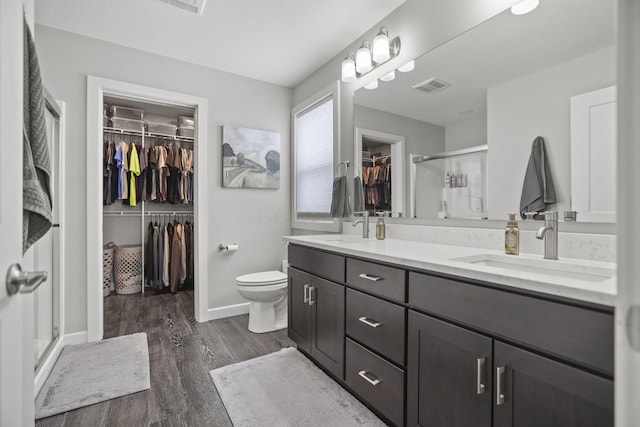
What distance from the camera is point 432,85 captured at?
76.4 inches

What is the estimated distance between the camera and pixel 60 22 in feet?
7.52

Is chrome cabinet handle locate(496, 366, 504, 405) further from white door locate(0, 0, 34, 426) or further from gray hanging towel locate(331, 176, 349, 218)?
gray hanging towel locate(331, 176, 349, 218)

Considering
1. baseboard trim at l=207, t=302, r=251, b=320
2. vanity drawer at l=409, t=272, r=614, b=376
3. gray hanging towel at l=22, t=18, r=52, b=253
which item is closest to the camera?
vanity drawer at l=409, t=272, r=614, b=376

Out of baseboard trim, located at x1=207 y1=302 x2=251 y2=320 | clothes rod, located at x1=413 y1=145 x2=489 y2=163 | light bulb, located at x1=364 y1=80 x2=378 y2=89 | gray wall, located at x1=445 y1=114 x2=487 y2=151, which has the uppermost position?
light bulb, located at x1=364 y1=80 x2=378 y2=89

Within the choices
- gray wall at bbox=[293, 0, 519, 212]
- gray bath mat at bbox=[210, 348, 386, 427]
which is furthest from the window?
gray bath mat at bbox=[210, 348, 386, 427]

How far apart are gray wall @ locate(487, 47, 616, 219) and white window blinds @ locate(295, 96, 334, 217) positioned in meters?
1.45

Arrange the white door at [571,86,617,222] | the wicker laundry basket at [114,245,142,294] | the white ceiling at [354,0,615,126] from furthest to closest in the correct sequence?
1. the wicker laundry basket at [114,245,142,294]
2. the white ceiling at [354,0,615,126]
3. the white door at [571,86,617,222]

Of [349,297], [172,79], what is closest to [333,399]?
[349,297]

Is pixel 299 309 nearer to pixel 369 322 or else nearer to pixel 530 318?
pixel 369 322

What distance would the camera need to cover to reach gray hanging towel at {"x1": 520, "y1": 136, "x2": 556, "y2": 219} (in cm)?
141

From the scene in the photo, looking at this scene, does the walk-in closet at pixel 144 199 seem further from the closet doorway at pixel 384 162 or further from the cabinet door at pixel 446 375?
the cabinet door at pixel 446 375

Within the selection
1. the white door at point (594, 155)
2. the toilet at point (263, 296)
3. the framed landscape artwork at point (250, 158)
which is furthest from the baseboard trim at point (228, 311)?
the white door at point (594, 155)

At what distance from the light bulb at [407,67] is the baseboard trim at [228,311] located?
8.43 ft

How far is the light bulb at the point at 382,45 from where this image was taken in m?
2.13
